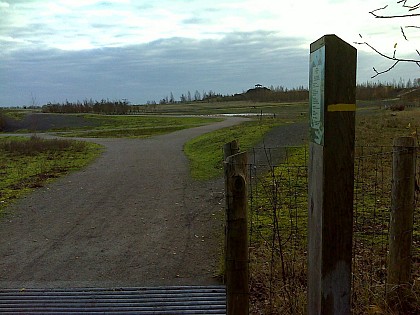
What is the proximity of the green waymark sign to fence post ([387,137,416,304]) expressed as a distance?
59.9 inches

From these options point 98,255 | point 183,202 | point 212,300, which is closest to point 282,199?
point 183,202

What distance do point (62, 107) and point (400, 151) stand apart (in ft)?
187

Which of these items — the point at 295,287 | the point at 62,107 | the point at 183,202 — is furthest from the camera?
the point at 62,107

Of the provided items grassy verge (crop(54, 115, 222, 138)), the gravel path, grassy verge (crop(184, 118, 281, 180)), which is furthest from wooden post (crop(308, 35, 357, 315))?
grassy verge (crop(54, 115, 222, 138))

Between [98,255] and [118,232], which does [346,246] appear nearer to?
[98,255]

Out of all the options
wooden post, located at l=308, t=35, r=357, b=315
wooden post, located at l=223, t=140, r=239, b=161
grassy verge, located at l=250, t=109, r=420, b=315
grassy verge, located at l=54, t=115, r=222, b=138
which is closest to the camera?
wooden post, located at l=308, t=35, r=357, b=315

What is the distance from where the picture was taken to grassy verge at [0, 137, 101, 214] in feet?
37.8

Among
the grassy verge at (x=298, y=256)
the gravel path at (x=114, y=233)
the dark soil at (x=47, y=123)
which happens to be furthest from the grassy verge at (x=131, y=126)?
the grassy verge at (x=298, y=256)

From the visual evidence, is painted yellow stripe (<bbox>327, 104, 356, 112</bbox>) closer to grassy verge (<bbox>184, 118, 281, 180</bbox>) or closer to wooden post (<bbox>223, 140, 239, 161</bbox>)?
wooden post (<bbox>223, 140, 239, 161</bbox>)

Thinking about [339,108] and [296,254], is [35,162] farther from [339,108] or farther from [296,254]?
[339,108]

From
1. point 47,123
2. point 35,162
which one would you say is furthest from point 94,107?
point 35,162

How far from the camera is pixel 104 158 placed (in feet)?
57.4

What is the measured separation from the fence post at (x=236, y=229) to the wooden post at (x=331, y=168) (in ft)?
2.05

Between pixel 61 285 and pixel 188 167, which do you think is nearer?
pixel 61 285
